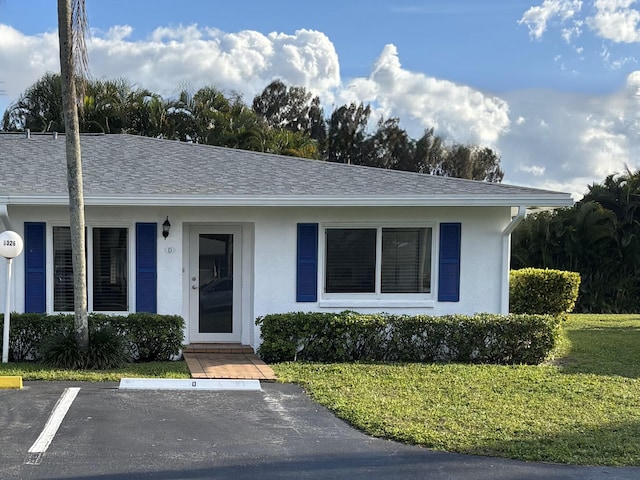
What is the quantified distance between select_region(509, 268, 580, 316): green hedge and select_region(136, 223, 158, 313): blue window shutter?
8.36 m

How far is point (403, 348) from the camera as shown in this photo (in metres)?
9.22

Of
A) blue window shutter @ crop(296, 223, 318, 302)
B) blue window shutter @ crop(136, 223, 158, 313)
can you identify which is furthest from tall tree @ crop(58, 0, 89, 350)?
blue window shutter @ crop(296, 223, 318, 302)

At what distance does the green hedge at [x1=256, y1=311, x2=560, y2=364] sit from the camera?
29.8 feet

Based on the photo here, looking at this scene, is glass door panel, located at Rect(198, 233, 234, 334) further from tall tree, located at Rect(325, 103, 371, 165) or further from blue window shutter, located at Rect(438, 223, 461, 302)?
tall tree, located at Rect(325, 103, 371, 165)

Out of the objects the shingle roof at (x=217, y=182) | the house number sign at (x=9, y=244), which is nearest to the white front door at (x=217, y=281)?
the shingle roof at (x=217, y=182)

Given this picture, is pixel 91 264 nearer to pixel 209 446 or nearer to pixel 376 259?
pixel 376 259

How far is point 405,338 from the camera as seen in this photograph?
30.2 ft

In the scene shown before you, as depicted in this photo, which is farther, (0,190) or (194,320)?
(194,320)

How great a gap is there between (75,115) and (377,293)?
530 centimetres

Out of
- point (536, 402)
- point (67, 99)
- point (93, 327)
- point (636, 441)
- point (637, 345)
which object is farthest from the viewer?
point (637, 345)

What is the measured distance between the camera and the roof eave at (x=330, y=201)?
9.09 m

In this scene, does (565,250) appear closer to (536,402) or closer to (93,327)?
(536,402)

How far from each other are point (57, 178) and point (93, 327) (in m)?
2.61

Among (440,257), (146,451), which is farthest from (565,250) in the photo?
(146,451)
